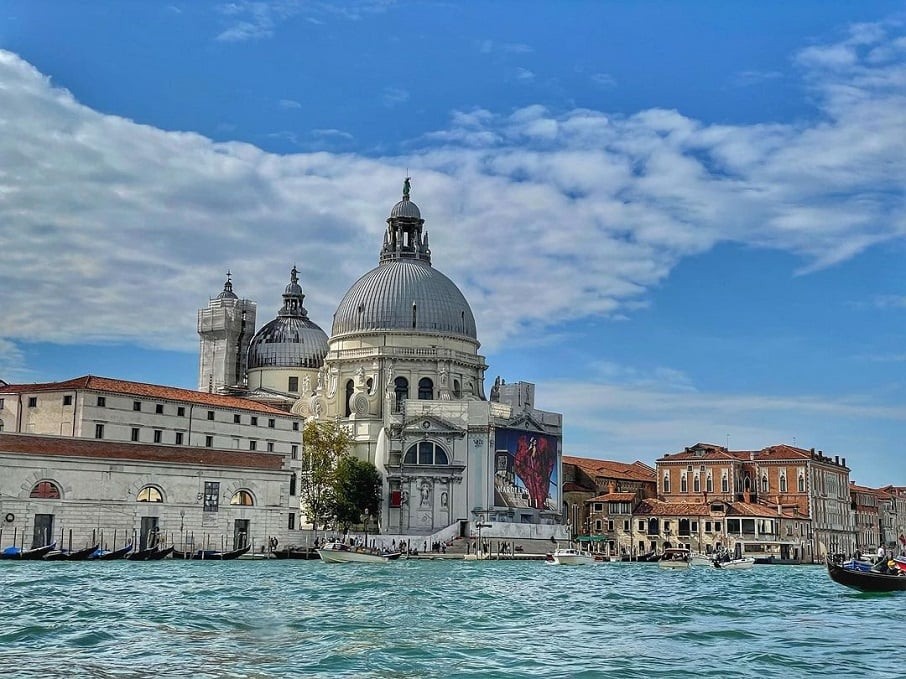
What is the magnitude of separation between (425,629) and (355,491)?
52.8 meters

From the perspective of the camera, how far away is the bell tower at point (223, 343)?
94062 mm

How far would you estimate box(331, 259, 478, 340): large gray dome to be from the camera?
282ft

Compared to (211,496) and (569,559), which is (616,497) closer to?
(569,559)

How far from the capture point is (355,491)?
76.4 meters

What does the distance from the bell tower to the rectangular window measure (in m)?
31.7

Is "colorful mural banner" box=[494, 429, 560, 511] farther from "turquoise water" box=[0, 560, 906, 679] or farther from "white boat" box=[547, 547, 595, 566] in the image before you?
"turquoise water" box=[0, 560, 906, 679]

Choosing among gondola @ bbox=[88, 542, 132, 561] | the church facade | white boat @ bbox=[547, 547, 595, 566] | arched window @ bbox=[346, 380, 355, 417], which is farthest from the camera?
arched window @ bbox=[346, 380, 355, 417]

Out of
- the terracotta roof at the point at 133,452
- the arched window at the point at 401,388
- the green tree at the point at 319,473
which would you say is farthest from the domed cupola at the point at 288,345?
the terracotta roof at the point at 133,452

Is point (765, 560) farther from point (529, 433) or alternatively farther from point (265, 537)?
point (265, 537)

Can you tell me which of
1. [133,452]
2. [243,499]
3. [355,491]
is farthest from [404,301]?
[133,452]

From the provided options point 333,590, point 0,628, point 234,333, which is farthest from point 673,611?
point 234,333

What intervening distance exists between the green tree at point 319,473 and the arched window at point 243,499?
12809mm

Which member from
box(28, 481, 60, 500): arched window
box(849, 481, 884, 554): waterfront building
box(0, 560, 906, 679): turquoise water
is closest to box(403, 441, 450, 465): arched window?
box(28, 481, 60, 500): arched window

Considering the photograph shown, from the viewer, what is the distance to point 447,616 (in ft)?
88.4
